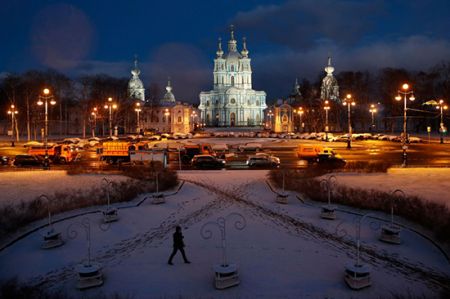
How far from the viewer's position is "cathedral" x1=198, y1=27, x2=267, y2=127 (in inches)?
6826

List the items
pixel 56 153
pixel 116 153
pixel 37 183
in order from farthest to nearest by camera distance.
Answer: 1. pixel 56 153
2. pixel 116 153
3. pixel 37 183

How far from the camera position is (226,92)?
6791 inches

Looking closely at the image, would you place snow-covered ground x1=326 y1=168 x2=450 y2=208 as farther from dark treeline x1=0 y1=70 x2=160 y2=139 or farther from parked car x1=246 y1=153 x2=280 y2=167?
dark treeline x1=0 y1=70 x2=160 y2=139

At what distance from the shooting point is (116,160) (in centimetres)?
4006

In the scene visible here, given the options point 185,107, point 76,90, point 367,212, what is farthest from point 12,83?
point 367,212

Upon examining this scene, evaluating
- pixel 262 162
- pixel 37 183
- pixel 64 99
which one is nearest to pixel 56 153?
pixel 37 183

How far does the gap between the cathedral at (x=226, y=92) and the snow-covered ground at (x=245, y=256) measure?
152 m

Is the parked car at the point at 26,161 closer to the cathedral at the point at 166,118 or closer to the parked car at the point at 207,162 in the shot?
the parked car at the point at 207,162

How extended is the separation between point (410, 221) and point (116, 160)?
27.1 meters

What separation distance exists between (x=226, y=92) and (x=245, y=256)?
159 m

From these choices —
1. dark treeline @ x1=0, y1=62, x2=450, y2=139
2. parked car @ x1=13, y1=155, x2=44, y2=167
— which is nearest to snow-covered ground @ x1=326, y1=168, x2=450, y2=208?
parked car @ x1=13, y1=155, x2=44, y2=167

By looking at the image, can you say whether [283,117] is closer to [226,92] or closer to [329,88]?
[329,88]

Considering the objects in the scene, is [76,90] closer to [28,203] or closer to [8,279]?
[28,203]

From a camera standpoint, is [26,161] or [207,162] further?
[26,161]
